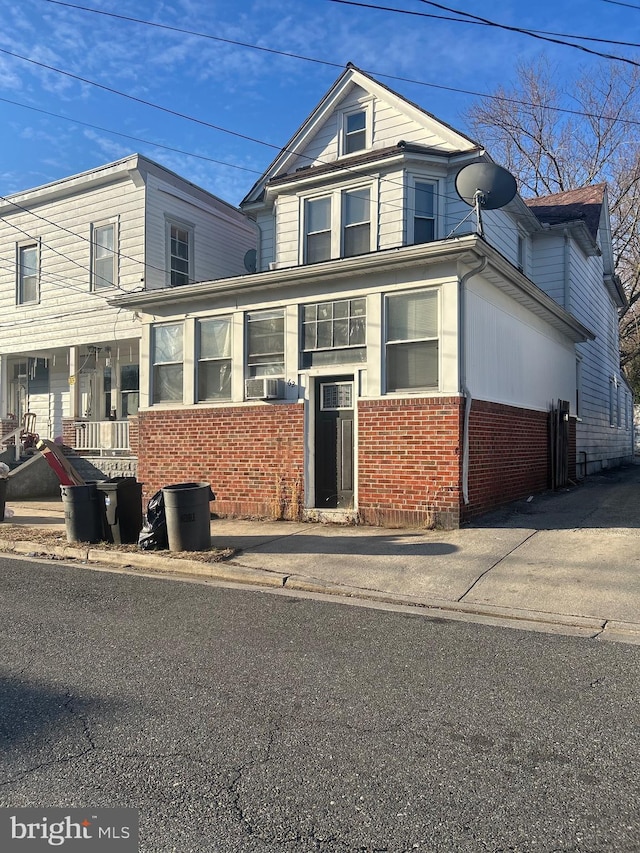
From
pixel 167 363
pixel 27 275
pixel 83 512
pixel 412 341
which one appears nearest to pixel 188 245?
pixel 27 275

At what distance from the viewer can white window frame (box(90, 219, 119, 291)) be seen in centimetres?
1691

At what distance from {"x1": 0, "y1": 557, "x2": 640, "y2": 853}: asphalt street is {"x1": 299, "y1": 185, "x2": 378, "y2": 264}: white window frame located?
994 cm

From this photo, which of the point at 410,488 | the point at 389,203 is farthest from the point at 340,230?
the point at 410,488

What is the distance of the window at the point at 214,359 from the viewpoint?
39.3 feet

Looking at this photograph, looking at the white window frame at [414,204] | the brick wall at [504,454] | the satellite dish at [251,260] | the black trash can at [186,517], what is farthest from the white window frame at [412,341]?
the satellite dish at [251,260]

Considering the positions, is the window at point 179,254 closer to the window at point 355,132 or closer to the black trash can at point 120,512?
the window at point 355,132

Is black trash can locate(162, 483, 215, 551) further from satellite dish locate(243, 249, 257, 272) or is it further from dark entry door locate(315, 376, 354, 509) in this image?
satellite dish locate(243, 249, 257, 272)

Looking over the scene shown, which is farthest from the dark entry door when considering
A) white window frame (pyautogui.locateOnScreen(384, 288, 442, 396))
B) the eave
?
the eave

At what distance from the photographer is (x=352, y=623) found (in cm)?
581

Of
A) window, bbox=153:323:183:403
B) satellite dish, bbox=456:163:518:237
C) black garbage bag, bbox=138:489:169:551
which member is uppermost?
satellite dish, bbox=456:163:518:237

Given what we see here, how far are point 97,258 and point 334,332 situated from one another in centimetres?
945

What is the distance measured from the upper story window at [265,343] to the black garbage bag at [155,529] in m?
3.50

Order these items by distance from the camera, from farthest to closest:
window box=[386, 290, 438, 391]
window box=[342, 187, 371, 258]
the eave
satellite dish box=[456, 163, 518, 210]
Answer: window box=[342, 187, 371, 258], satellite dish box=[456, 163, 518, 210], window box=[386, 290, 438, 391], the eave

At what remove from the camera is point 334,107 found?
15.0 m
